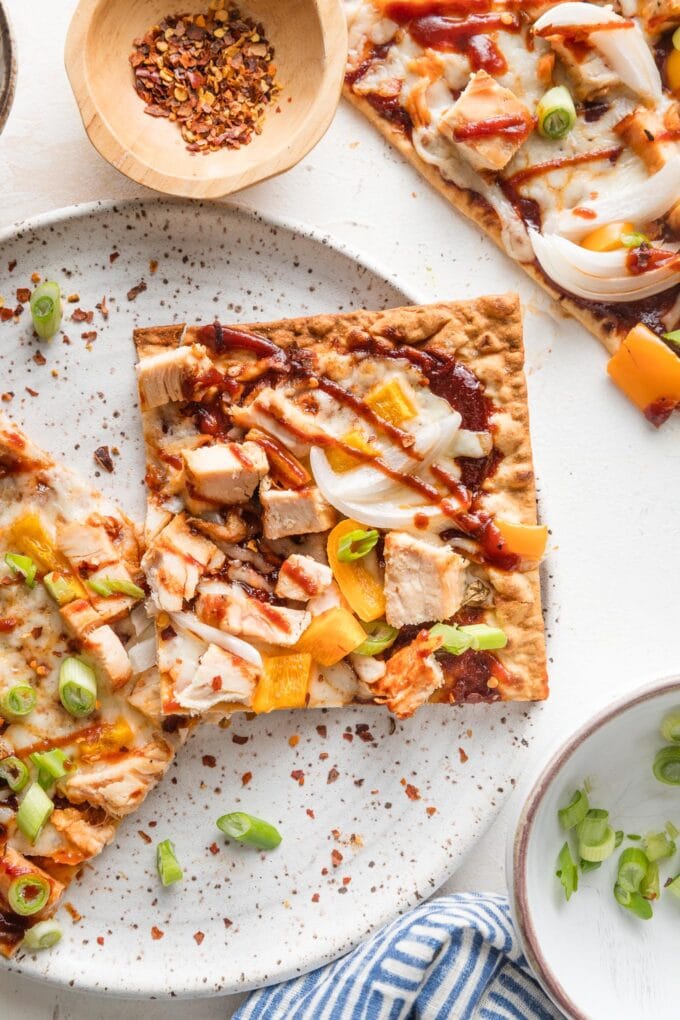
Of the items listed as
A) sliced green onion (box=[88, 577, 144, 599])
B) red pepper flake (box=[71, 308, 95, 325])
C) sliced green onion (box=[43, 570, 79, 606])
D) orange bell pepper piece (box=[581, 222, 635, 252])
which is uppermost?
orange bell pepper piece (box=[581, 222, 635, 252])

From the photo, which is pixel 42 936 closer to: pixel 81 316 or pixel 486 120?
pixel 81 316

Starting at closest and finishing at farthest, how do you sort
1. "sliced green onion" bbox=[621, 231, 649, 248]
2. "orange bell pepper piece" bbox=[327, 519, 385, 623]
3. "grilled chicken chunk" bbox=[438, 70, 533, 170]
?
"orange bell pepper piece" bbox=[327, 519, 385, 623]
"grilled chicken chunk" bbox=[438, 70, 533, 170]
"sliced green onion" bbox=[621, 231, 649, 248]

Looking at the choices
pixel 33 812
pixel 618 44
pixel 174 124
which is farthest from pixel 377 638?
pixel 618 44

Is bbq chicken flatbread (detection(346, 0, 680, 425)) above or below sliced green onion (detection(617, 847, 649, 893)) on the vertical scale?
above

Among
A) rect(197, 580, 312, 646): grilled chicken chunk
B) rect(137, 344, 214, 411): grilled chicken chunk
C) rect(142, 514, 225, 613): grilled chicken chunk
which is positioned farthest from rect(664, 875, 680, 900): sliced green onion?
rect(137, 344, 214, 411): grilled chicken chunk

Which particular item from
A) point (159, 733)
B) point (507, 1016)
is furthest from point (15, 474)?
point (507, 1016)

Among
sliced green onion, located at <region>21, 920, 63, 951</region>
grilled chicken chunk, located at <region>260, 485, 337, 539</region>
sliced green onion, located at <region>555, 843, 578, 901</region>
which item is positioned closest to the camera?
sliced green onion, located at <region>555, 843, 578, 901</region>

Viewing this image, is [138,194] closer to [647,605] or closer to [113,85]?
[113,85]

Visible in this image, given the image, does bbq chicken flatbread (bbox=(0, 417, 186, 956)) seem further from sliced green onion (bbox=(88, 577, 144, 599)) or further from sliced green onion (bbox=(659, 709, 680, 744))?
sliced green onion (bbox=(659, 709, 680, 744))
